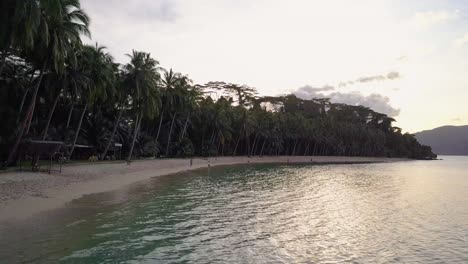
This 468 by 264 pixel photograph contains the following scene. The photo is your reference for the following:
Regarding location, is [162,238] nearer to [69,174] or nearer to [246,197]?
[246,197]

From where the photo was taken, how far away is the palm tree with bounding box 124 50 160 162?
50.6 metres

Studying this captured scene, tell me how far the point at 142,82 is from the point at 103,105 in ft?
20.6

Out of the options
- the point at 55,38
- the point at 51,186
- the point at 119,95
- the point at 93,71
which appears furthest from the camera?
the point at 119,95

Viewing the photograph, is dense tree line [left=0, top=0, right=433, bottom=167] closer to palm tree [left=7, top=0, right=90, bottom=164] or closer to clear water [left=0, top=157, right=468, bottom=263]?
palm tree [left=7, top=0, right=90, bottom=164]

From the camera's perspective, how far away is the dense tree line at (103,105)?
28.9 metres

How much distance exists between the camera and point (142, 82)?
50.8 m

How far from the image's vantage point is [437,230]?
16484 millimetres

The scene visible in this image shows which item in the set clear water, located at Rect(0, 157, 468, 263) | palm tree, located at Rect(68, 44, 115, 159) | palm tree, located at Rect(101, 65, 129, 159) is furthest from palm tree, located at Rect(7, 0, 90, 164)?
palm tree, located at Rect(101, 65, 129, 159)

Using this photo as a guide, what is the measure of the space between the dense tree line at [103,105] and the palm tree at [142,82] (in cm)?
13

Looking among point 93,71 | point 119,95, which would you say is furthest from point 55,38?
point 119,95

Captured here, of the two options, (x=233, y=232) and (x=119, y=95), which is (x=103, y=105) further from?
(x=233, y=232)

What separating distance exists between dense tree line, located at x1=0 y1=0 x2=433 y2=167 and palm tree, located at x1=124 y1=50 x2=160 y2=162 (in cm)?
13

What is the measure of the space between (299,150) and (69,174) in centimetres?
9445

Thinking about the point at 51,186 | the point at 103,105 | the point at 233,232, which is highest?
the point at 103,105
